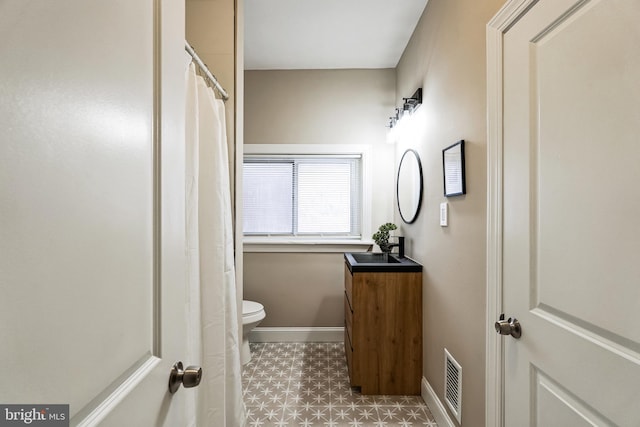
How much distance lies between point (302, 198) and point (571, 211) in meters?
2.37

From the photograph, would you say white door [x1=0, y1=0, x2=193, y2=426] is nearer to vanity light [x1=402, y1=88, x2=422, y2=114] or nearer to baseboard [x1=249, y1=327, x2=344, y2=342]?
vanity light [x1=402, y1=88, x2=422, y2=114]

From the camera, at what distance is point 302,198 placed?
9.75 ft

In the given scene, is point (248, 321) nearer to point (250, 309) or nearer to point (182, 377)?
point (250, 309)

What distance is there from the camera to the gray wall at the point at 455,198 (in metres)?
1.27

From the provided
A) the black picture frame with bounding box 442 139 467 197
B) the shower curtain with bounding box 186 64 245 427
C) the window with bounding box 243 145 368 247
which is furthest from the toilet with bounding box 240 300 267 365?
the black picture frame with bounding box 442 139 467 197

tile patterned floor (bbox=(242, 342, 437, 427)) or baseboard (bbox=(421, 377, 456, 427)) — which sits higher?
baseboard (bbox=(421, 377, 456, 427))

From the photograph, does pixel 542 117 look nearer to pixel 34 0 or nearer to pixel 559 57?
pixel 559 57

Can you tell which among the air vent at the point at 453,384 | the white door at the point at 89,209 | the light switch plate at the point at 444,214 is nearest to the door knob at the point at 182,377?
Result: the white door at the point at 89,209

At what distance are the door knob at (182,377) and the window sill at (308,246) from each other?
2.19 meters

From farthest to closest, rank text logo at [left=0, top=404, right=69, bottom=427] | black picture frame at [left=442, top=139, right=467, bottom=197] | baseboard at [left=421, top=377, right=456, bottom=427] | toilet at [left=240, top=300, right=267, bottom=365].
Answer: toilet at [left=240, top=300, right=267, bottom=365]
baseboard at [left=421, top=377, right=456, bottom=427]
black picture frame at [left=442, top=139, right=467, bottom=197]
text logo at [left=0, top=404, right=69, bottom=427]

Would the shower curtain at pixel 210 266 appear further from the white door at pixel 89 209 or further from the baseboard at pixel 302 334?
the baseboard at pixel 302 334

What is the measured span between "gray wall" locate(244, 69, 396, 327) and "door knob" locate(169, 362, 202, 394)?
7.23ft

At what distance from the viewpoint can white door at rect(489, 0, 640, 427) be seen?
64 centimetres

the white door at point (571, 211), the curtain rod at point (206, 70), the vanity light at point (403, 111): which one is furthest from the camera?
the vanity light at point (403, 111)
